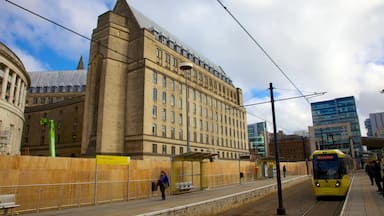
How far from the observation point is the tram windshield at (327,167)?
19.2 meters

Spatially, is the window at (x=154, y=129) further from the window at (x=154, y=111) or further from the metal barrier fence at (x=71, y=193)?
the metal barrier fence at (x=71, y=193)

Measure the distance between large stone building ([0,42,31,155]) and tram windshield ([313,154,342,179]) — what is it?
35186 mm

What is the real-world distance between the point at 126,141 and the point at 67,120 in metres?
29.1

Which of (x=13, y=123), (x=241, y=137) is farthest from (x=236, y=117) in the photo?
(x=13, y=123)

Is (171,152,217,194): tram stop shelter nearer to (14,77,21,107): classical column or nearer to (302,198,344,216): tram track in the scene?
(302,198,344,216): tram track

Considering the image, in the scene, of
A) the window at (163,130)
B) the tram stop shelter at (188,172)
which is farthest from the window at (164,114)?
the tram stop shelter at (188,172)

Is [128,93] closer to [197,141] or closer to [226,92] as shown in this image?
[197,141]

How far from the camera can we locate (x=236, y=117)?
87.1 meters

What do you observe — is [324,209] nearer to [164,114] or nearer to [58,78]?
[164,114]

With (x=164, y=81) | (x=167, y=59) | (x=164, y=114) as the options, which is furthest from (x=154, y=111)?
(x=167, y=59)

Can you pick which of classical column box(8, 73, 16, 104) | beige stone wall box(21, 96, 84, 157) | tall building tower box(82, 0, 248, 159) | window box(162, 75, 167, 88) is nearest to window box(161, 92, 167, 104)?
tall building tower box(82, 0, 248, 159)

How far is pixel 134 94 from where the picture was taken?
2035 inches

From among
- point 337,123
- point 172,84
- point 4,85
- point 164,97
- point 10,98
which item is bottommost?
point 10,98

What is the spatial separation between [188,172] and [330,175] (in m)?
11.5
